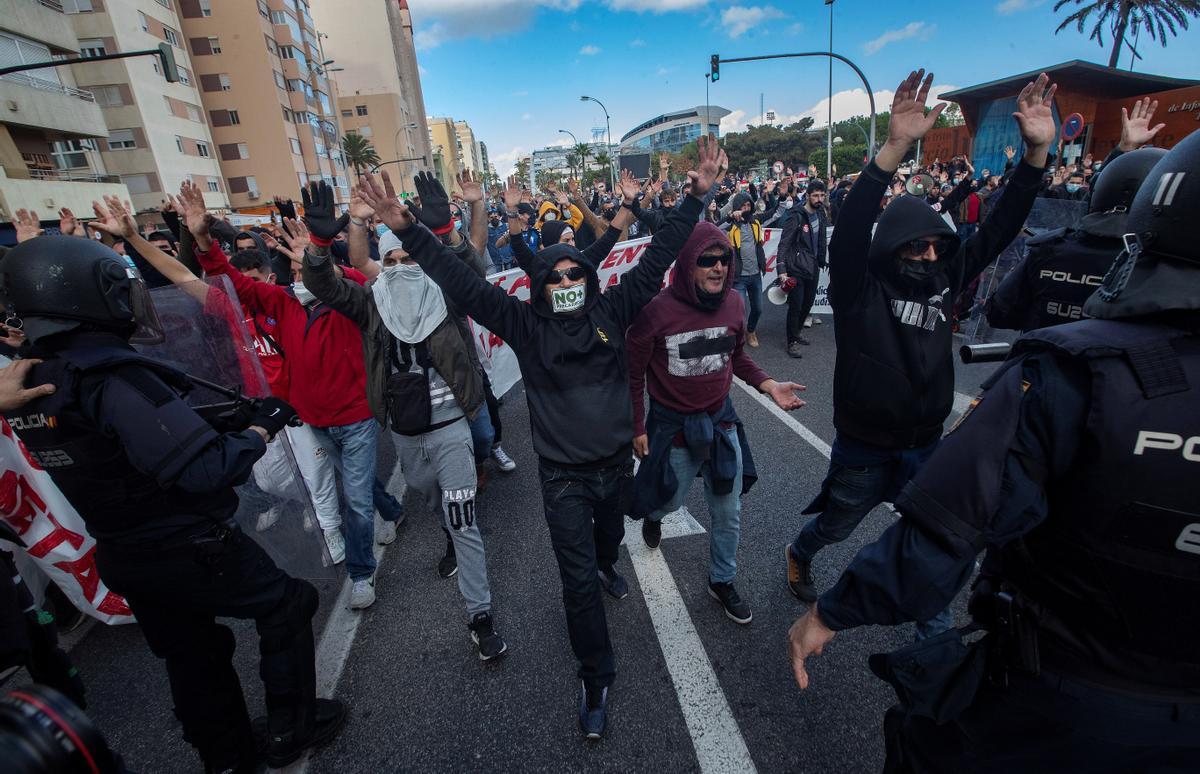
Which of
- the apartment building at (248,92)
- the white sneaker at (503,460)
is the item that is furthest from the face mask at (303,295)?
the apartment building at (248,92)

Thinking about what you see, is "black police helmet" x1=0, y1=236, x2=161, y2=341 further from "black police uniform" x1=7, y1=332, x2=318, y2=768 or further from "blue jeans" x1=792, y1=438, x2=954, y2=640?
"blue jeans" x1=792, y1=438, x2=954, y2=640

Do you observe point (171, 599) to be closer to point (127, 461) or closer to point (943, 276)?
point (127, 461)

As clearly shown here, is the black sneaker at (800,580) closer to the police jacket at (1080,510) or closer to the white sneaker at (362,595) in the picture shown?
the police jacket at (1080,510)

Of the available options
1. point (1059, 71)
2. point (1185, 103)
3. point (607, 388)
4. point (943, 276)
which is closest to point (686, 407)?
point (607, 388)

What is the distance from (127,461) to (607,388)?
5.82ft

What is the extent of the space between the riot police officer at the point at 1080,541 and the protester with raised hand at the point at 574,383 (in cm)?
131

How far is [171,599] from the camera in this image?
2.08 m

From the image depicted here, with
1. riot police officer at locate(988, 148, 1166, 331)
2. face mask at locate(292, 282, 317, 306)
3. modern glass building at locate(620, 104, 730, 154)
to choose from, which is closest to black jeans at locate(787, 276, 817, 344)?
riot police officer at locate(988, 148, 1166, 331)

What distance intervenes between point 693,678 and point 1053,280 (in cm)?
278

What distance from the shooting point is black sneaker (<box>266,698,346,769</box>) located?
233 cm

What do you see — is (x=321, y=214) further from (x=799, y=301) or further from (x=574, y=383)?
(x=799, y=301)

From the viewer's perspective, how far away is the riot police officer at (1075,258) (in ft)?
9.14

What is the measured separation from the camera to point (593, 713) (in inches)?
94.0

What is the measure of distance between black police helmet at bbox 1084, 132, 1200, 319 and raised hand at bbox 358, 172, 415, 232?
219 centimetres
